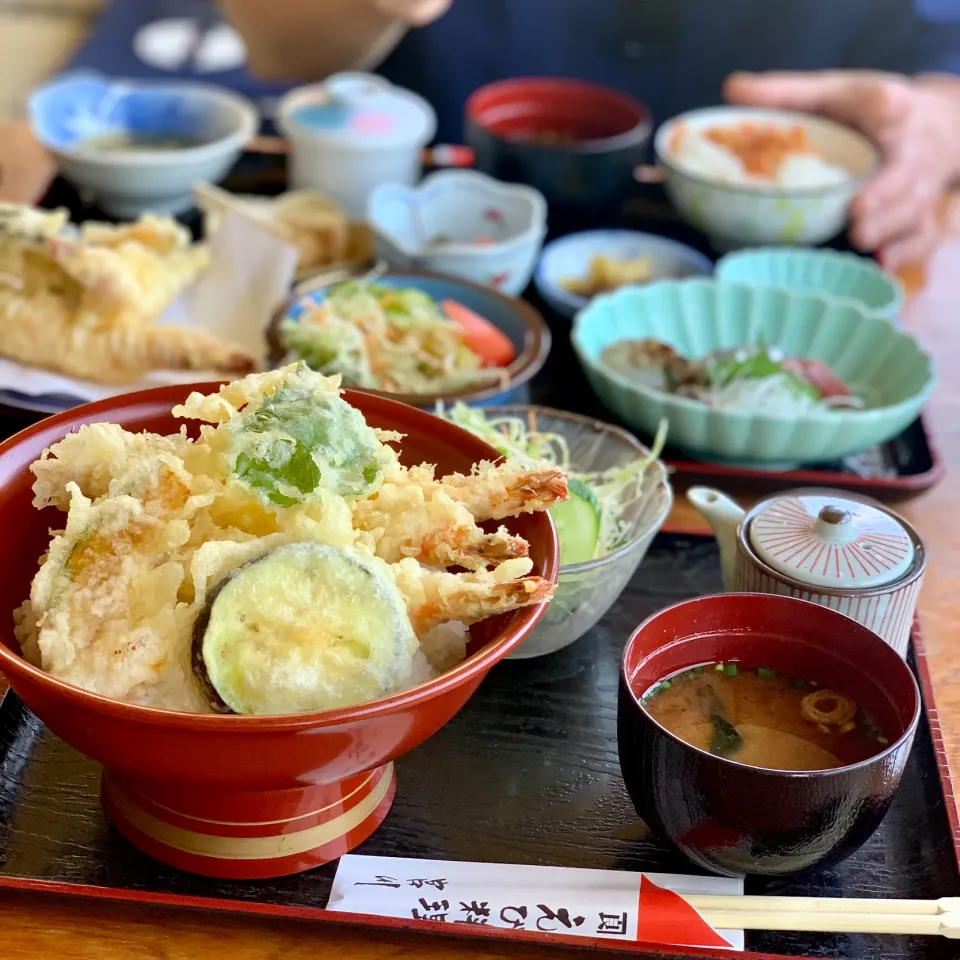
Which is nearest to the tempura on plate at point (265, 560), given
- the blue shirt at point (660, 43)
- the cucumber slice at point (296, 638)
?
the cucumber slice at point (296, 638)

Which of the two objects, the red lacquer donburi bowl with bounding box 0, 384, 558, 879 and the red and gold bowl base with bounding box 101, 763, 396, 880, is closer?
the red lacquer donburi bowl with bounding box 0, 384, 558, 879

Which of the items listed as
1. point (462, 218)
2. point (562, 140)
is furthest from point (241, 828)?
point (562, 140)

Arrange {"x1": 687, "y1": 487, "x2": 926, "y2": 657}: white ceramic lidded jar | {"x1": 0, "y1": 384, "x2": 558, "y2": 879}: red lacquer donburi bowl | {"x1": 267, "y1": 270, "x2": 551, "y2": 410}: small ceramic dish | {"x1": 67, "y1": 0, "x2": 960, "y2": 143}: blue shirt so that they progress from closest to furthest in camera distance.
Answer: {"x1": 0, "y1": 384, "x2": 558, "y2": 879}: red lacquer donburi bowl, {"x1": 687, "y1": 487, "x2": 926, "y2": 657}: white ceramic lidded jar, {"x1": 267, "y1": 270, "x2": 551, "y2": 410}: small ceramic dish, {"x1": 67, "y1": 0, "x2": 960, "y2": 143}: blue shirt

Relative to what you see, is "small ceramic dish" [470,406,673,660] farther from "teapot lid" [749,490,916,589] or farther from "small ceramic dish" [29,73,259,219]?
"small ceramic dish" [29,73,259,219]

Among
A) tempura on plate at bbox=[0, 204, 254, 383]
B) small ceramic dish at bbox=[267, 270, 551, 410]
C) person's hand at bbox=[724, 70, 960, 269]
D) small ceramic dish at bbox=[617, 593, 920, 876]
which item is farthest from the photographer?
person's hand at bbox=[724, 70, 960, 269]

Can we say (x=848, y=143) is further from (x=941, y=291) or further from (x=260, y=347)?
(x=260, y=347)

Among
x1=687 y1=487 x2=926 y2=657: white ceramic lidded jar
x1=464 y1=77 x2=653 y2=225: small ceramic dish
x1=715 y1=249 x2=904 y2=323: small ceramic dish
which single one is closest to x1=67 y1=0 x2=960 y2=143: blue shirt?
x1=464 y1=77 x2=653 y2=225: small ceramic dish

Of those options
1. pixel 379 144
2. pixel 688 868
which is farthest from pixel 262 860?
Answer: pixel 379 144

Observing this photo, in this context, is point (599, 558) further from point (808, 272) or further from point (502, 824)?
point (808, 272)
